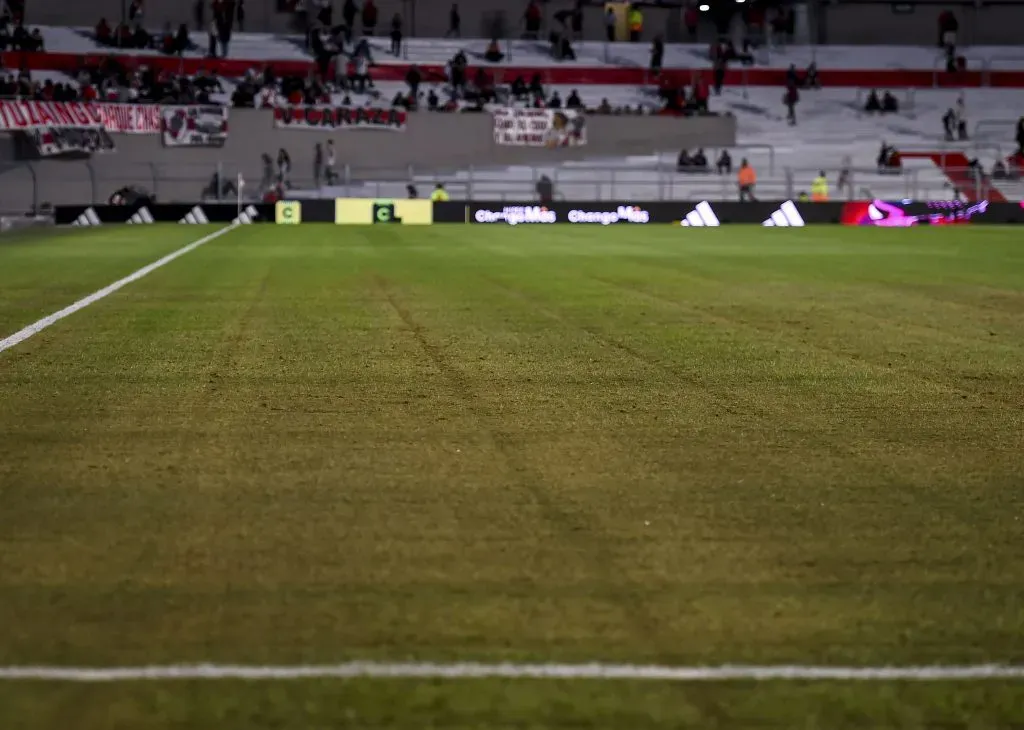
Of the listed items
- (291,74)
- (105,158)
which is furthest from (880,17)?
(105,158)

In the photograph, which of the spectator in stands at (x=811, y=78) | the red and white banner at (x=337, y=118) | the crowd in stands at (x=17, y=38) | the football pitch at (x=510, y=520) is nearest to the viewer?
the football pitch at (x=510, y=520)

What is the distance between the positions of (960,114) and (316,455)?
50.5m

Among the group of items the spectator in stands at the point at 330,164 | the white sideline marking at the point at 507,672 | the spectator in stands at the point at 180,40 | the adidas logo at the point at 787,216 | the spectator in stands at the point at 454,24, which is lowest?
the white sideline marking at the point at 507,672

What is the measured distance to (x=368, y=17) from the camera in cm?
5528

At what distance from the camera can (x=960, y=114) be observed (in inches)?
2052

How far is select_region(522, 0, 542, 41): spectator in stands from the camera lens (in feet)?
189

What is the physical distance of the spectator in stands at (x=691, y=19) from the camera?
196ft

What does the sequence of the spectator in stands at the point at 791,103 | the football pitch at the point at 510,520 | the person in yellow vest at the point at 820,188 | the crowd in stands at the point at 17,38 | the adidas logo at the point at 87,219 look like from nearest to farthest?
the football pitch at the point at 510,520
the adidas logo at the point at 87,219
the person in yellow vest at the point at 820,188
the crowd in stands at the point at 17,38
the spectator in stands at the point at 791,103

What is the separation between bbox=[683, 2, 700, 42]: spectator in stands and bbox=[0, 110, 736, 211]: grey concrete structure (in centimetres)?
1086

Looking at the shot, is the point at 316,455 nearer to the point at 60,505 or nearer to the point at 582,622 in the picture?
the point at 60,505

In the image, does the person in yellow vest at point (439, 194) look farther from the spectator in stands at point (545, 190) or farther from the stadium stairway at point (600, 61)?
the stadium stairway at point (600, 61)

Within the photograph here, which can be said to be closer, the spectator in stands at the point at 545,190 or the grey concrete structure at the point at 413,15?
the spectator in stands at the point at 545,190

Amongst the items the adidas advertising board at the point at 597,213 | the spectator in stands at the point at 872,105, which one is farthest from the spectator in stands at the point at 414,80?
the spectator in stands at the point at 872,105

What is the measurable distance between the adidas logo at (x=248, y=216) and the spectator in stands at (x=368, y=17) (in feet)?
A: 55.6
